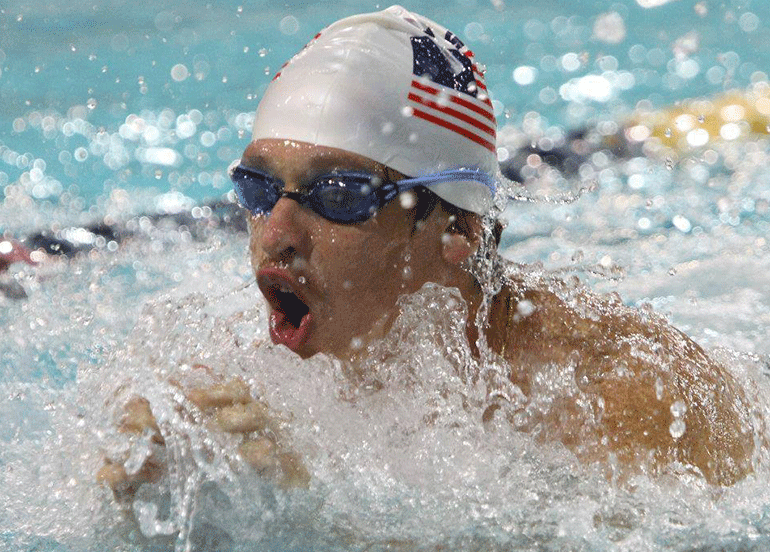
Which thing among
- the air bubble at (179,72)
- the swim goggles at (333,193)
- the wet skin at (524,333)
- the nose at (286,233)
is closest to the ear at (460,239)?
the wet skin at (524,333)

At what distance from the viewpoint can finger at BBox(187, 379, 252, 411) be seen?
196 cm

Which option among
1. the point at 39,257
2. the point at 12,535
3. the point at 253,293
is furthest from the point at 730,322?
the point at 39,257

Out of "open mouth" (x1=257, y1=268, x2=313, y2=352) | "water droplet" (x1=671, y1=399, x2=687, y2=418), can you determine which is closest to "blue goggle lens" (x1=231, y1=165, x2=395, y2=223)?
"open mouth" (x1=257, y1=268, x2=313, y2=352)

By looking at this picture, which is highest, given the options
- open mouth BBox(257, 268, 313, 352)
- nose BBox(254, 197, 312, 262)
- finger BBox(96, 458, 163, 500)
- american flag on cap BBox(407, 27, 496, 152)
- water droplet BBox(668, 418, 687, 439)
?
american flag on cap BBox(407, 27, 496, 152)

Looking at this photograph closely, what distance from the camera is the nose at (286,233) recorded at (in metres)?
2.06

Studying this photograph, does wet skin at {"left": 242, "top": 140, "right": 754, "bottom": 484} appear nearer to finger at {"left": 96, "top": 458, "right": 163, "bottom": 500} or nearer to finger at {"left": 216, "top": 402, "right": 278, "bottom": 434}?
finger at {"left": 216, "top": 402, "right": 278, "bottom": 434}

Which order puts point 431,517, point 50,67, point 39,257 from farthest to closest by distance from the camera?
point 50,67
point 39,257
point 431,517

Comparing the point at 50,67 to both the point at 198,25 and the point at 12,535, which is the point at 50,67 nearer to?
the point at 198,25

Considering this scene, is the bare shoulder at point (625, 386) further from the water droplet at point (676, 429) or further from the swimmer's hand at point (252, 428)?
the swimmer's hand at point (252, 428)

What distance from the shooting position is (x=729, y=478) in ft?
6.95

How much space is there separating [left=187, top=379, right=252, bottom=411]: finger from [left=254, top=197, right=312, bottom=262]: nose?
0.27 m

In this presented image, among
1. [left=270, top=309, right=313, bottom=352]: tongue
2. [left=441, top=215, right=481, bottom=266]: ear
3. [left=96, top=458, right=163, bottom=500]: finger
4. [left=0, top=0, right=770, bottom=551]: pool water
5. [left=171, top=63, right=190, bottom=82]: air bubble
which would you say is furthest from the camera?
[left=171, top=63, right=190, bottom=82]: air bubble

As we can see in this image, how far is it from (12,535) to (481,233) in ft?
3.85

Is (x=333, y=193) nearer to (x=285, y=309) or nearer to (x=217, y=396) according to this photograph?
(x=285, y=309)
